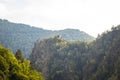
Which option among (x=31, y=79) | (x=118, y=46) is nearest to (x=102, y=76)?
(x=118, y=46)

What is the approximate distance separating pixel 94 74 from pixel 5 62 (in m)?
96.1

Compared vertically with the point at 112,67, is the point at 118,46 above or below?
above

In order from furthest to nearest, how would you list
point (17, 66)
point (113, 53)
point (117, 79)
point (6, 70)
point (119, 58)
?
point (113, 53) → point (119, 58) → point (117, 79) → point (17, 66) → point (6, 70)

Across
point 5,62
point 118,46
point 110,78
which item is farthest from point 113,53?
point 5,62

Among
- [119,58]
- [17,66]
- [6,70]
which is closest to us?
[6,70]

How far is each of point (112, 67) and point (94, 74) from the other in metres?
13.1

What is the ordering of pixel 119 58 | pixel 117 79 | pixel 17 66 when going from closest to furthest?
pixel 17 66 → pixel 117 79 → pixel 119 58

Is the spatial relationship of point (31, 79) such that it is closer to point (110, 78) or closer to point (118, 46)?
point (110, 78)

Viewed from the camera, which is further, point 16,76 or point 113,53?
point 113,53

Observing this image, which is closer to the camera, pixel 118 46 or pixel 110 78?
pixel 110 78

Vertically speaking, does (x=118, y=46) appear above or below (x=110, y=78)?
above

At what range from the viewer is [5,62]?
371ft

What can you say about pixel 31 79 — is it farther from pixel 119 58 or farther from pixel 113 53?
pixel 113 53

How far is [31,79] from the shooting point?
4845 inches
